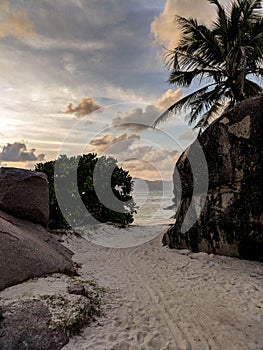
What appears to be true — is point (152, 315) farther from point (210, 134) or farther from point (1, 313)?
point (210, 134)

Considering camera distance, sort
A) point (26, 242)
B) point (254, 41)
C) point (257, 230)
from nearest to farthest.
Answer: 1. point (26, 242)
2. point (257, 230)
3. point (254, 41)

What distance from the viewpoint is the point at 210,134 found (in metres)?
10.1

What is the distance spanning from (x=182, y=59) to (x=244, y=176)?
384 inches

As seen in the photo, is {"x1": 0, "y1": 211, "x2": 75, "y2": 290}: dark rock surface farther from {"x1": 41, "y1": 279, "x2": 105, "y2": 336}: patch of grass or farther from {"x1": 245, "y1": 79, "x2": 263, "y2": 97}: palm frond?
{"x1": 245, "y1": 79, "x2": 263, "y2": 97}: palm frond

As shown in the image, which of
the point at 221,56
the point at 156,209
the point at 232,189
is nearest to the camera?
the point at 232,189

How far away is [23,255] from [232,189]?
21.1ft

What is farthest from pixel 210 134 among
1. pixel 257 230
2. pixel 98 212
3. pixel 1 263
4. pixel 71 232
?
pixel 98 212

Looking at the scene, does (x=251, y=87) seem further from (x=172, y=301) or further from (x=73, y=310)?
(x=73, y=310)

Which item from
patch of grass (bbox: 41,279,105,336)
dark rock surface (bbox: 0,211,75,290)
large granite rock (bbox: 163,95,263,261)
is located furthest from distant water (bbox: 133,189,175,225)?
patch of grass (bbox: 41,279,105,336)

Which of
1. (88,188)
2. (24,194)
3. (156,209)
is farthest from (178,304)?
(156,209)

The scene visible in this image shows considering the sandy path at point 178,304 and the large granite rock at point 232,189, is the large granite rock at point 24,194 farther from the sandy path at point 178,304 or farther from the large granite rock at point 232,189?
the large granite rock at point 232,189

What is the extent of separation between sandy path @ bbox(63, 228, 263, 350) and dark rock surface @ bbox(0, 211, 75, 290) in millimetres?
1195

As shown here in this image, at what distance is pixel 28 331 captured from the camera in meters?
4.57

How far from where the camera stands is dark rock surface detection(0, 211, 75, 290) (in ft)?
20.9
